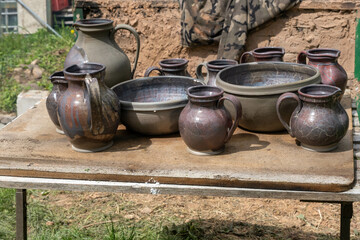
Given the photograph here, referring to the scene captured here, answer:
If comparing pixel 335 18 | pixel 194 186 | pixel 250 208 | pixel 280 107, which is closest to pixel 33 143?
pixel 194 186

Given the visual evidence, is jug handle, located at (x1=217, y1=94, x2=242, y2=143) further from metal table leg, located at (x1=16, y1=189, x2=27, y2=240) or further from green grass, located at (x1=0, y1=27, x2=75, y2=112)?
green grass, located at (x1=0, y1=27, x2=75, y2=112)

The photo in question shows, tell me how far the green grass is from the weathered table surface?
10.6ft

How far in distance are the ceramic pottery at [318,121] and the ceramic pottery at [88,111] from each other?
2.52ft

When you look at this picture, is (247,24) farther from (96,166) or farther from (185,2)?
(96,166)

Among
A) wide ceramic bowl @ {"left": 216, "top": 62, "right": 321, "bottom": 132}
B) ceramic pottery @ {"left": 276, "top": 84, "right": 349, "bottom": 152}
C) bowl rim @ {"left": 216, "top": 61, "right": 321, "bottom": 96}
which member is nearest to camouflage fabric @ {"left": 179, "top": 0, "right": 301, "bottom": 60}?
wide ceramic bowl @ {"left": 216, "top": 62, "right": 321, "bottom": 132}

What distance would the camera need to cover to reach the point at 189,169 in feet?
6.86

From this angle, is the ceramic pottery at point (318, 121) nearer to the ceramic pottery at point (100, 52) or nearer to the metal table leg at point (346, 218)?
the metal table leg at point (346, 218)

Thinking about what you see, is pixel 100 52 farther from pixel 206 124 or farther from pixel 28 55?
pixel 28 55

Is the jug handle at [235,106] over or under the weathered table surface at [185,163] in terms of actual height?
over

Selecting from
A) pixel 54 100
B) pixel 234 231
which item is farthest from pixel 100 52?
pixel 234 231

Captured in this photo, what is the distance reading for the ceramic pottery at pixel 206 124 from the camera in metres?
2.16

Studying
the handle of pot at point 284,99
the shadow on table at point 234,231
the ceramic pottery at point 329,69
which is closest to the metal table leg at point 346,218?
the handle of pot at point 284,99

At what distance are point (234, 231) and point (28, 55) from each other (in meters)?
3.83

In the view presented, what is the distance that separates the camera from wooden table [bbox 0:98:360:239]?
1.98 metres
